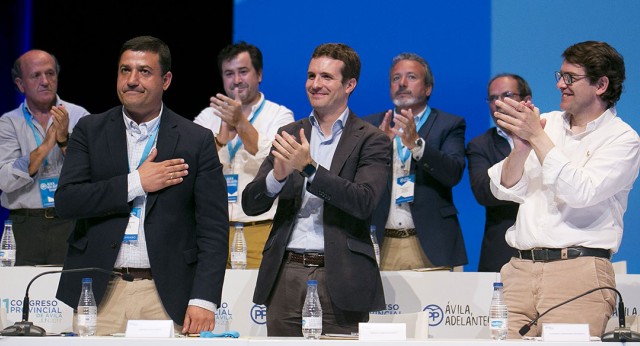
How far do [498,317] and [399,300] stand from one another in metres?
1.40

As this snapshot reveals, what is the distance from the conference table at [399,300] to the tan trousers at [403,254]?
0.34 meters

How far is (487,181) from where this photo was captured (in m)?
5.17

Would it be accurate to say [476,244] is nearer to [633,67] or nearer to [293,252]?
[633,67]

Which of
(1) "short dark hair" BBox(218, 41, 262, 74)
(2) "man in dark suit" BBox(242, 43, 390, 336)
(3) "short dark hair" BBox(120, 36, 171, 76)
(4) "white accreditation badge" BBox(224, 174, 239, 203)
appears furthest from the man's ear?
(1) "short dark hair" BBox(218, 41, 262, 74)

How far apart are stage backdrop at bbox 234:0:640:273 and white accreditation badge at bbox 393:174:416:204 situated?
6.14ft

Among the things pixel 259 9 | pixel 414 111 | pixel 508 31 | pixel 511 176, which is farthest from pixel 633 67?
pixel 511 176

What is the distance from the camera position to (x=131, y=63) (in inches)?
154

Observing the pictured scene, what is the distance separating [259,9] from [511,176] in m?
3.62

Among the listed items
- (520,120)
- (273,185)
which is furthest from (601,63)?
(273,185)

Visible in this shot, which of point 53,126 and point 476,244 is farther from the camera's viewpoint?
point 476,244

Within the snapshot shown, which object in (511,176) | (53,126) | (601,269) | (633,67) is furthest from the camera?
(633,67)

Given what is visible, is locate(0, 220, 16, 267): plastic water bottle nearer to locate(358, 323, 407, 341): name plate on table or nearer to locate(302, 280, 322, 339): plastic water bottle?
locate(302, 280, 322, 339): plastic water bottle

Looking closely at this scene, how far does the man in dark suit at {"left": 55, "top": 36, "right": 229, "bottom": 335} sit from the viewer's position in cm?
368

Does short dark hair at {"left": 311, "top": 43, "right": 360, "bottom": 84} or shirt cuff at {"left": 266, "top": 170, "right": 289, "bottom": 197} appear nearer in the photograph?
shirt cuff at {"left": 266, "top": 170, "right": 289, "bottom": 197}
